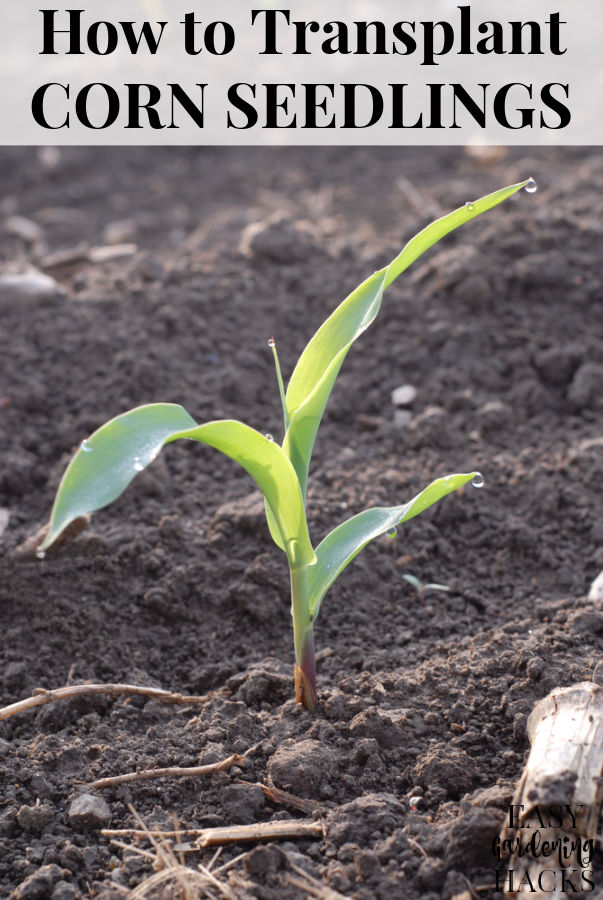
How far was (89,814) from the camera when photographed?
56.7 inches

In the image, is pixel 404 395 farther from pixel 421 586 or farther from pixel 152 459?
pixel 152 459

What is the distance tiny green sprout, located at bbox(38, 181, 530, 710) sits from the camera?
1.16 metres

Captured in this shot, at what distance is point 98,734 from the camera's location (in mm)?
1624

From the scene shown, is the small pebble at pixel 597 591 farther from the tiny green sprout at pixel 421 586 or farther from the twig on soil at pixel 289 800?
the twig on soil at pixel 289 800

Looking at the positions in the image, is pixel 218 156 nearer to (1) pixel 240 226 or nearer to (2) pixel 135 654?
(1) pixel 240 226

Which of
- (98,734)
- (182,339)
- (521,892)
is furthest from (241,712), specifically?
(182,339)

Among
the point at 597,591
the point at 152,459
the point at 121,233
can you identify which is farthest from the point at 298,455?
the point at 121,233

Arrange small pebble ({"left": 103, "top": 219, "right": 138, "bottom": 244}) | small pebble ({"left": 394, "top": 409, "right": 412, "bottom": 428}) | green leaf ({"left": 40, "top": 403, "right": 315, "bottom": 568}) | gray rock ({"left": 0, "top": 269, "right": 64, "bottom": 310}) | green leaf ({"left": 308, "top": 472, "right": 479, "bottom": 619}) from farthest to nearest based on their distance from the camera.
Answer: small pebble ({"left": 103, "top": 219, "right": 138, "bottom": 244}) < gray rock ({"left": 0, "top": 269, "right": 64, "bottom": 310}) < small pebble ({"left": 394, "top": 409, "right": 412, "bottom": 428}) < green leaf ({"left": 308, "top": 472, "right": 479, "bottom": 619}) < green leaf ({"left": 40, "top": 403, "right": 315, "bottom": 568})

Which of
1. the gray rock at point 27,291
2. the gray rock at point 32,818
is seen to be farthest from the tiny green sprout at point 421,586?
the gray rock at point 27,291

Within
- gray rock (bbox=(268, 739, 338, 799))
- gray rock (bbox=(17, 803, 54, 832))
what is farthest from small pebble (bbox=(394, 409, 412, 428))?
gray rock (bbox=(17, 803, 54, 832))

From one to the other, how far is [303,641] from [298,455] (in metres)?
0.32

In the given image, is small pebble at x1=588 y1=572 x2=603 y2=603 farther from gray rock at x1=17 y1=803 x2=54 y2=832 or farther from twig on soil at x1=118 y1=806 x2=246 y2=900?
gray rock at x1=17 y1=803 x2=54 y2=832

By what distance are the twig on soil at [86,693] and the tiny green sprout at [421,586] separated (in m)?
0.47

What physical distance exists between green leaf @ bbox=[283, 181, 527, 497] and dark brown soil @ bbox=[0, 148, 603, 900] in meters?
0.48
